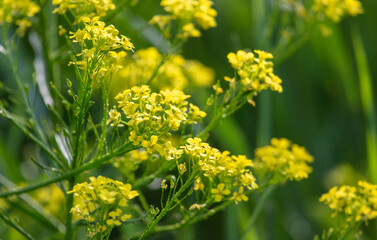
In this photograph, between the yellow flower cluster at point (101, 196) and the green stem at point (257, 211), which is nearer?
the yellow flower cluster at point (101, 196)

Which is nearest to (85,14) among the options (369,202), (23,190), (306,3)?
(23,190)

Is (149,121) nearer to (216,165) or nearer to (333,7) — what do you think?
(216,165)

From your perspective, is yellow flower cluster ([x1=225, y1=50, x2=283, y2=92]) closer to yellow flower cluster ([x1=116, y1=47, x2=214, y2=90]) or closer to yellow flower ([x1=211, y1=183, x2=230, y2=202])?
yellow flower ([x1=211, y1=183, x2=230, y2=202])

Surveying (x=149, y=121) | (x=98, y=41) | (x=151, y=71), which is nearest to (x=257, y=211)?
(x=151, y=71)

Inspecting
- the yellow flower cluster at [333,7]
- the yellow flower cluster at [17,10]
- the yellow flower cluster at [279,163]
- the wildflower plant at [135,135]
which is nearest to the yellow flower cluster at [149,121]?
the wildflower plant at [135,135]

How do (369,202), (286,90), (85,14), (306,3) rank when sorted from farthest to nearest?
1. (286,90)
2. (306,3)
3. (369,202)
4. (85,14)

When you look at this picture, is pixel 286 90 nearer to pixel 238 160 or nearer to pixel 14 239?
pixel 14 239

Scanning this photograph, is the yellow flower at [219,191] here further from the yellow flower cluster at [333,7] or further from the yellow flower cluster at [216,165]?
the yellow flower cluster at [333,7]

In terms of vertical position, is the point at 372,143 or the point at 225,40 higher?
the point at 225,40
